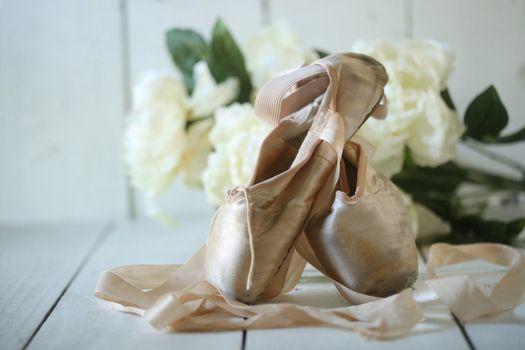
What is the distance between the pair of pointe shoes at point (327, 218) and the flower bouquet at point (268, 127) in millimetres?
123

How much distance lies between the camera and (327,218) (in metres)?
0.41

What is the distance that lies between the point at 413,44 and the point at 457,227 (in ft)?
0.66

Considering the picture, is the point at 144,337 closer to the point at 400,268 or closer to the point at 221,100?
the point at 400,268

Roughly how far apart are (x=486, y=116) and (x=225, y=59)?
0.27 m

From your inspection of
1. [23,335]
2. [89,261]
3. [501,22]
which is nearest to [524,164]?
[501,22]

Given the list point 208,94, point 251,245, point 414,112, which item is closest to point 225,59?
point 208,94

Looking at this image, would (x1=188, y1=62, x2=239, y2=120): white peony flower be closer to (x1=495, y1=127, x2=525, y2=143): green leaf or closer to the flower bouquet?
the flower bouquet

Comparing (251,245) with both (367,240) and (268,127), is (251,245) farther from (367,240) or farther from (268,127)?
(268,127)

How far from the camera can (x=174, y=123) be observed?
0.66 meters

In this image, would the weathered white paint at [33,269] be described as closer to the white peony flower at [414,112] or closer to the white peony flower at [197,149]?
the white peony flower at [197,149]

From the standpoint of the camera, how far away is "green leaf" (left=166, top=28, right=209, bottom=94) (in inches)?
27.2

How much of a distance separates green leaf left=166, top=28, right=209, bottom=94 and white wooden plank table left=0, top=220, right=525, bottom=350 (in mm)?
202

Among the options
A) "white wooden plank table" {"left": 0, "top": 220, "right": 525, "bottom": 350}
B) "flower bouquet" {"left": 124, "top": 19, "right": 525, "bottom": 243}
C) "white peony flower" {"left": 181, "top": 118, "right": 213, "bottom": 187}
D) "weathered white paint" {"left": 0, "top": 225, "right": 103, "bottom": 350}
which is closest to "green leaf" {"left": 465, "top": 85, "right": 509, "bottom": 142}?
"flower bouquet" {"left": 124, "top": 19, "right": 525, "bottom": 243}

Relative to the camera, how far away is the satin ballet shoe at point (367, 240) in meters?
0.41
